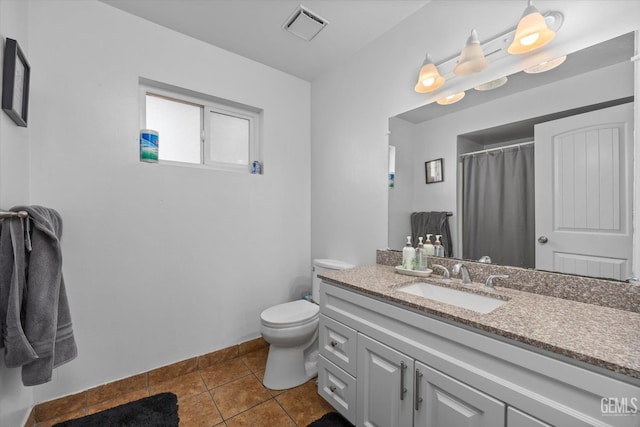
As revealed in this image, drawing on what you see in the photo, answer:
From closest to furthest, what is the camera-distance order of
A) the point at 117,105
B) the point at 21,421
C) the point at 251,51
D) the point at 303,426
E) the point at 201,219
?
the point at 21,421 → the point at 303,426 → the point at 117,105 → the point at 201,219 → the point at 251,51

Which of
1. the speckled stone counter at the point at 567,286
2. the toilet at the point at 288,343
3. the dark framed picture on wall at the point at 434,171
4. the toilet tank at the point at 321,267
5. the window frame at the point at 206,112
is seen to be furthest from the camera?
the toilet tank at the point at 321,267

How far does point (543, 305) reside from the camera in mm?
1008

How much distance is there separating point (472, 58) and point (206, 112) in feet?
6.01

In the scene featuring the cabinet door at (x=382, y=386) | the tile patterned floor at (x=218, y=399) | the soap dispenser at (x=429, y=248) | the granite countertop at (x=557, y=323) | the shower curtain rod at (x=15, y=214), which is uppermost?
the shower curtain rod at (x=15, y=214)

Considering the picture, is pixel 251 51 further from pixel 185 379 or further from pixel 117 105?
pixel 185 379

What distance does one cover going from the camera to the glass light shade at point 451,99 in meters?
1.46

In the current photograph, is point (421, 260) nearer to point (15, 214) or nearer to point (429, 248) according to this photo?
point (429, 248)

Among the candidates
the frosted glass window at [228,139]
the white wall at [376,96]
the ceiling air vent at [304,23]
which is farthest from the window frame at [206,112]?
the ceiling air vent at [304,23]

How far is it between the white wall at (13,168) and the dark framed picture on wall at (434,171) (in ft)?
6.81

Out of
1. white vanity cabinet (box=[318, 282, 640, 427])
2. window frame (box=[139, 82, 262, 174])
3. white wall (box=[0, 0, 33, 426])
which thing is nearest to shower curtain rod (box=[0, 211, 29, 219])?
white wall (box=[0, 0, 33, 426])

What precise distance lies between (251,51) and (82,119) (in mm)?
1233

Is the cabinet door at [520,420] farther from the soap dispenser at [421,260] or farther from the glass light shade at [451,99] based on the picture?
the glass light shade at [451,99]

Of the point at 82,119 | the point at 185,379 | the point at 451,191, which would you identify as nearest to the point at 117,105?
the point at 82,119

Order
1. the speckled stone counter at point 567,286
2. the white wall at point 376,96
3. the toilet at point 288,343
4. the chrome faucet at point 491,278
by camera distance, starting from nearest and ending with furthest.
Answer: the speckled stone counter at point 567,286 → the white wall at point 376,96 → the chrome faucet at point 491,278 → the toilet at point 288,343
